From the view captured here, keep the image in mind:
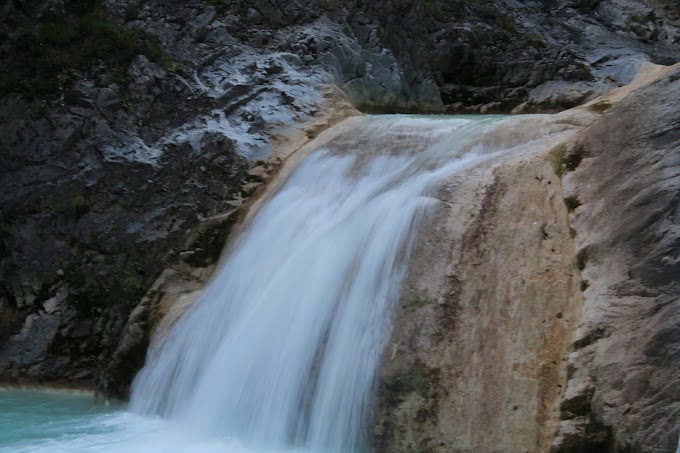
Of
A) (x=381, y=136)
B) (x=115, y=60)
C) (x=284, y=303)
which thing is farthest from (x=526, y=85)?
(x=284, y=303)

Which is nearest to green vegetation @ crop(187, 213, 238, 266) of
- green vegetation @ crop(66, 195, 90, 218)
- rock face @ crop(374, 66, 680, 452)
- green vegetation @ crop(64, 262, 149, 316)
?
green vegetation @ crop(64, 262, 149, 316)

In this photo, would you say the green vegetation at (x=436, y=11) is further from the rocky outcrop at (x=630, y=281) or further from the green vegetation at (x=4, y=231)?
the rocky outcrop at (x=630, y=281)

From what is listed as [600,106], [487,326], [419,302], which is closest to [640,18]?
[600,106]

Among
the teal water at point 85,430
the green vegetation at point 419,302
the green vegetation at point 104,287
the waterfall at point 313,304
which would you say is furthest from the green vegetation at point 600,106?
the green vegetation at point 104,287

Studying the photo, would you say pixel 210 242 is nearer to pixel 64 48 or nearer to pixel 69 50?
pixel 69 50

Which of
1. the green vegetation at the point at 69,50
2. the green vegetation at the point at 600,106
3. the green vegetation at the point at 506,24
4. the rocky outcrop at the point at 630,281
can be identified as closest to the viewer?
the rocky outcrop at the point at 630,281

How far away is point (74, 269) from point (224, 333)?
272cm

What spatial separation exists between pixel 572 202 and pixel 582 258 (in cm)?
49

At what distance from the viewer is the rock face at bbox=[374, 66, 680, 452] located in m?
3.92

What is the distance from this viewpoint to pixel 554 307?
4508 mm

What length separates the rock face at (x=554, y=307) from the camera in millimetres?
3918

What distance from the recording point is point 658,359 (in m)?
3.80

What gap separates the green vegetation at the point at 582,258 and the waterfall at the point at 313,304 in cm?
122

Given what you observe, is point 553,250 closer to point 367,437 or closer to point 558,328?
point 558,328
